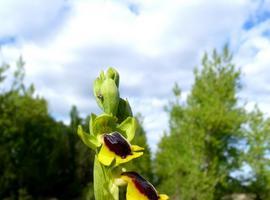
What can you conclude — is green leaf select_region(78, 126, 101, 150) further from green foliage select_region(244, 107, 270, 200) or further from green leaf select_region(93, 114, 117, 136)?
green foliage select_region(244, 107, 270, 200)

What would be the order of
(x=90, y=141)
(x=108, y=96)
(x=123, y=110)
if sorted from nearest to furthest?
(x=90, y=141) → (x=108, y=96) → (x=123, y=110)

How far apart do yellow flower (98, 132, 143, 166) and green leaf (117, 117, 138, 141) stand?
0.42 feet

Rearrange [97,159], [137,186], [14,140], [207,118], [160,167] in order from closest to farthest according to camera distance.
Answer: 1. [137,186]
2. [97,159]
3. [207,118]
4. [160,167]
5. [14,140]

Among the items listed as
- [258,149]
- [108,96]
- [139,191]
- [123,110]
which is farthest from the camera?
[258,149]

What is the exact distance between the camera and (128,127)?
2.96 metres

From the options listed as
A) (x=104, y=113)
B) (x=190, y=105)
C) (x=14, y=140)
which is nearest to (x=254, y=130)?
(x=190, y=105)

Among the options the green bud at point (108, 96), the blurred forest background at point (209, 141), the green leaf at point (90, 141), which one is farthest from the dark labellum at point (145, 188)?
the blurred forest background at point (209, 141)

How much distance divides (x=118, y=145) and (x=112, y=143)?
0.03 metres

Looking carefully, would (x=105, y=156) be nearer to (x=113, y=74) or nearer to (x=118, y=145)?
(x=118, y=145)

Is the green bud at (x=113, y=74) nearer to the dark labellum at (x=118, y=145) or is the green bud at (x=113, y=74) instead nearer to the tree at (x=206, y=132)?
the dark labellum at (x=118, y=145)

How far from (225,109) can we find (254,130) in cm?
161

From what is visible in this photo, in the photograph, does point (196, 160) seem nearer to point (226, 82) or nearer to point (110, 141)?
point (226, 82)

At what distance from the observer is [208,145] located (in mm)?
24562

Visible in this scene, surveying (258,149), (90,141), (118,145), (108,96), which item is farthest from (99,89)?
(258,149)
